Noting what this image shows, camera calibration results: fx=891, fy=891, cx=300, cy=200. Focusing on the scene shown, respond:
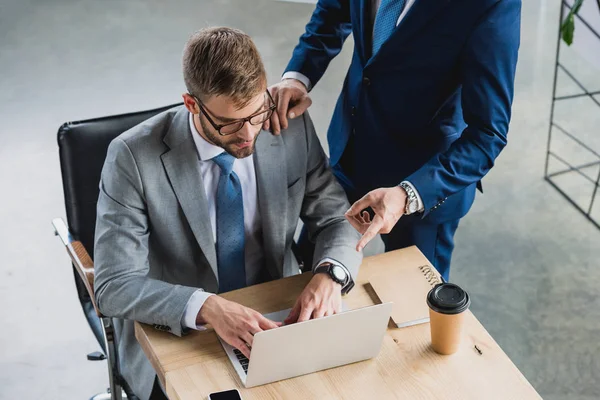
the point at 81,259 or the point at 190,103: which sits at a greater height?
the point at 190,103

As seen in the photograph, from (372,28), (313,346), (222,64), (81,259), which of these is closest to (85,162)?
(81,259)

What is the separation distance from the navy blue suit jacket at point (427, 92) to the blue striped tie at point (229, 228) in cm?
49

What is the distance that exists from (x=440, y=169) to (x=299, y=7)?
395 centimetres

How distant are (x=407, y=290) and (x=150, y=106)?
307cm

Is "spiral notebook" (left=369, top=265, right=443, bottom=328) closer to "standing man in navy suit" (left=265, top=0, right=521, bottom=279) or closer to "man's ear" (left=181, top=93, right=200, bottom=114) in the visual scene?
"standing man in navy suit" (left=265, top=0, right=521, bottom=279)

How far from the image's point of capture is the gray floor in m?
3.54

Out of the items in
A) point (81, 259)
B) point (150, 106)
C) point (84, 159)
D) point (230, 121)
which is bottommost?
point (150, 106)

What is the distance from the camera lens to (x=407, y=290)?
7.79 feet

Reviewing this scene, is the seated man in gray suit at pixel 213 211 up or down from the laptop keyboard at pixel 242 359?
up

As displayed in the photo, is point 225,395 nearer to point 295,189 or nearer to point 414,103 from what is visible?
point 295,189

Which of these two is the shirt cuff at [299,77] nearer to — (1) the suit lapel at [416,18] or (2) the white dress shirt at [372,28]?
(2) the white dress shirt at [372,28]

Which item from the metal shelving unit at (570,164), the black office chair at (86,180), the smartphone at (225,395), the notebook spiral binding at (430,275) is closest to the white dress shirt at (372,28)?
the notebook spiral binding at (430,275)

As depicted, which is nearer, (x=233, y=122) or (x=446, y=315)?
(x=446, y=315)

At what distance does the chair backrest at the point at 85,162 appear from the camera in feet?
8.84
